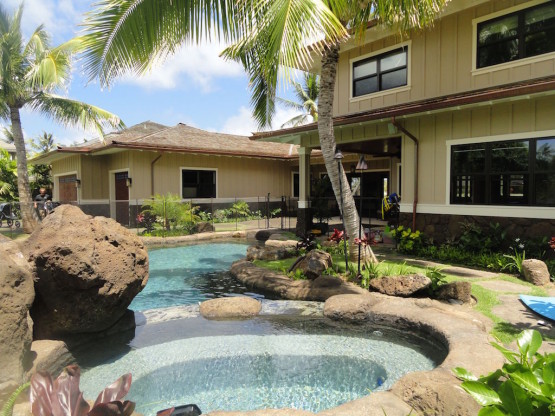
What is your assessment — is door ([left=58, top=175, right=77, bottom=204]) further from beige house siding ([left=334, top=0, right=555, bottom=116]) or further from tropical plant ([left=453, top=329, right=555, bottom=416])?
tropical plant ([left=453, top=329, right=555, bottom=416])

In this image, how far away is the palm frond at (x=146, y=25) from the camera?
5.87 m

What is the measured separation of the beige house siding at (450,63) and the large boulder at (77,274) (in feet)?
31.9

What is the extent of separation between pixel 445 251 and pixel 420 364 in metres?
5.65

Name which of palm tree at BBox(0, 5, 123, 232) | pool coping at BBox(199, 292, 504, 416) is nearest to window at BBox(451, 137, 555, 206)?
pool coping at BBox(199, 292, 504, 416)

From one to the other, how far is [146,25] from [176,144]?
38.4 feet

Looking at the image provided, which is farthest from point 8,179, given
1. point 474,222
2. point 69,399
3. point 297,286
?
point 69,399

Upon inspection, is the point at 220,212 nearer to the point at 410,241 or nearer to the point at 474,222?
the point at 410,241

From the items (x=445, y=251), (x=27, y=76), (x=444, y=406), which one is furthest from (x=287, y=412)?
(x=27, y=76)

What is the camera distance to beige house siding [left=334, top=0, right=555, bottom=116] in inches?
362

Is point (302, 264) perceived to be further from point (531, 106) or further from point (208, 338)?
point (531, 106)

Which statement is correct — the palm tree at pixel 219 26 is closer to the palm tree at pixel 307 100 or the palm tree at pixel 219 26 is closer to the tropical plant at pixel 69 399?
the tropical plant at pixel 69 399

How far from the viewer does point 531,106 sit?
811 centimetres

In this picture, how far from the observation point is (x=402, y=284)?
6309mm

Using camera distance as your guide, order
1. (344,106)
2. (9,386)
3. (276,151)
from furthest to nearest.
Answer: (276,151), (344,106), (9,386)
